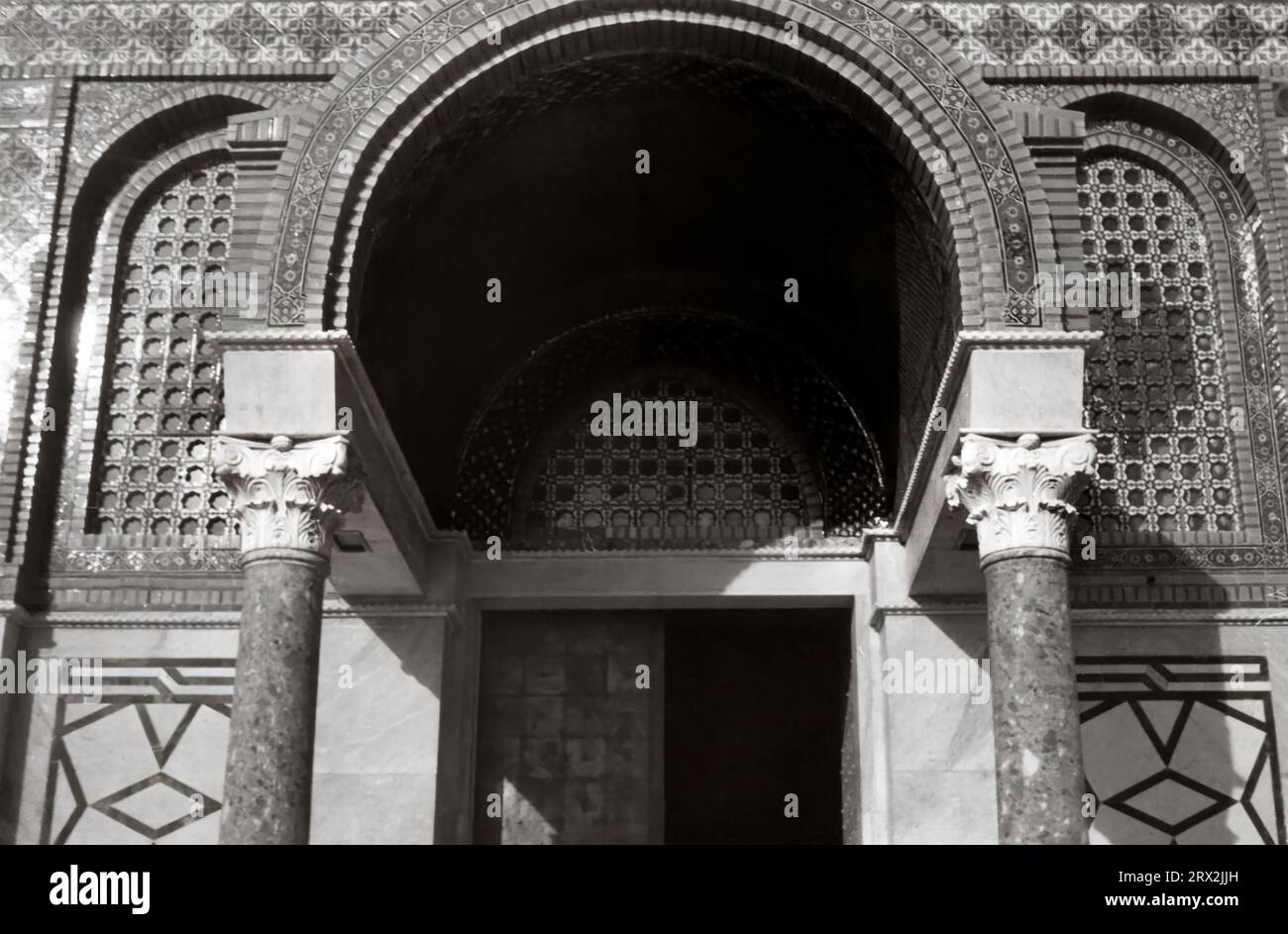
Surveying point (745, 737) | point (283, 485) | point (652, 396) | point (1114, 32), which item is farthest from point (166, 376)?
point (1114, 32)

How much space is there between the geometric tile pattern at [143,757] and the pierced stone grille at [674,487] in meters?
2.72

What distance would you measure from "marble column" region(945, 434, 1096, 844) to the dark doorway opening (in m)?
5.98

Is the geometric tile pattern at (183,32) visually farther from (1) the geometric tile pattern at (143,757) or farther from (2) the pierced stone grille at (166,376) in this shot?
(1) the geometric tile pattern at (143,757)

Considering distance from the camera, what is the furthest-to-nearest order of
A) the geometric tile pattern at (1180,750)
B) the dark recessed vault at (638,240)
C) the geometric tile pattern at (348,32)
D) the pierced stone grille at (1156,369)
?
1. the geometric tile pattern at (348,32)
2. the pierced stone grille at (1156,369)
3. the geometric tile pattern at (1180,750)
4. the dark recessed vault at (638,240)

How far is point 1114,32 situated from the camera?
12180 mm

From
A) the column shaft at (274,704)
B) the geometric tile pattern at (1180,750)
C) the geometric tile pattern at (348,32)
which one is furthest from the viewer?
the geometric tile pattern at (348,32)

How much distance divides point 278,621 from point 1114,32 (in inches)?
272

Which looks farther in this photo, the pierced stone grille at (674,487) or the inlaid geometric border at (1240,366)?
the pierced stone grille at (674,487)

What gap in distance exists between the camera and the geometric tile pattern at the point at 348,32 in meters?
11.9

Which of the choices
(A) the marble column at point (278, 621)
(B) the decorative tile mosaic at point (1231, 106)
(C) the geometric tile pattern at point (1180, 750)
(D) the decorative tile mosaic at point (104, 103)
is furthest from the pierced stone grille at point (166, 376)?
(B) the decorative tile mosaic at point (1231, 106)

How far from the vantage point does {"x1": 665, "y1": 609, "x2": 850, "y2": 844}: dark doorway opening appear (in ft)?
51.1

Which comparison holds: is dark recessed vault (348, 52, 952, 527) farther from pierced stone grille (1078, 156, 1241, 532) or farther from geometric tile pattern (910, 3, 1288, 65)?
geometric tile pattern (910, 3, 1288, 65)

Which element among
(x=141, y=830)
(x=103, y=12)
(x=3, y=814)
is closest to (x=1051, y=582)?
(x=141, y=830)
